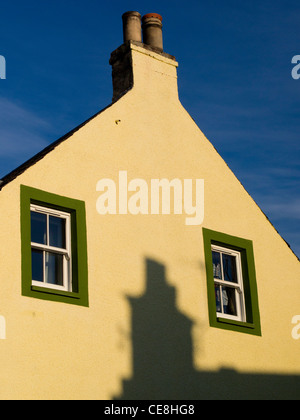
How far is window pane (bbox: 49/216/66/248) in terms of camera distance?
37.9 ft

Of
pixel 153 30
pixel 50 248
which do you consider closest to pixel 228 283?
pixel 50 248

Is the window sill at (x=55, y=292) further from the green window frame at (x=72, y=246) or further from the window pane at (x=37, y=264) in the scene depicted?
the window pane at (x=37, y=264)

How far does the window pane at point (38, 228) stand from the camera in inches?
447

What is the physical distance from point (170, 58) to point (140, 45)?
2.58 ft

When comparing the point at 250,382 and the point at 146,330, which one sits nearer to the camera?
the point at 146,330

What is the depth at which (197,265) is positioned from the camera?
520 inches

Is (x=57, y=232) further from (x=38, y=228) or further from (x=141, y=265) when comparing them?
(x=141, y=265)

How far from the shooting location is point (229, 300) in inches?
541

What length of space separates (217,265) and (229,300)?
2.31 ft

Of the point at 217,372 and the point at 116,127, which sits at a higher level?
the point at 116,127

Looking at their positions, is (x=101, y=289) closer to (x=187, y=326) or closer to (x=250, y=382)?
(x=187, y=326)

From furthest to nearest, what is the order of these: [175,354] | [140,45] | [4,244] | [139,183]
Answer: [140,45], [139,183], [175,354], [4,244]

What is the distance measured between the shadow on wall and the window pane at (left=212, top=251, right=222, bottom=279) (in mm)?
1406

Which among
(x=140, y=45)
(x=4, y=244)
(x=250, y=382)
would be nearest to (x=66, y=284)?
(x=4, y=244)
